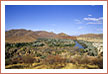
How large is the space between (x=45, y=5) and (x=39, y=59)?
217 cm

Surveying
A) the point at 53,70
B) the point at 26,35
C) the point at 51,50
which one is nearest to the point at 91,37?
the point at 51,50

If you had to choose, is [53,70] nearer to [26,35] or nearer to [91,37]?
[26,35]

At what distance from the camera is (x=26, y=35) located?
548 cm

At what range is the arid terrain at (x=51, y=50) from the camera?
502cm

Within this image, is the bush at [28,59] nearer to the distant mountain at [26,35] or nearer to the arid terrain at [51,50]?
the arid terrain at [51,50]

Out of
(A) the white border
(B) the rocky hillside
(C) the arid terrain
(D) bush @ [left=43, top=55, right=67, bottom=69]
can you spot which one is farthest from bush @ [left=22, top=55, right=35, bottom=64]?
(B) the rocky hillside

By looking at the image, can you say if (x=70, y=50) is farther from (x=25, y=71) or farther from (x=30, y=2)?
(x=30, y=2)

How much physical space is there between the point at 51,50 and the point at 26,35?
4.14 ft

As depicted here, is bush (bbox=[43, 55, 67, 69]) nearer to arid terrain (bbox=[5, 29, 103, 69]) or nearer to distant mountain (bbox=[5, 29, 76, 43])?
arid terrain (bbox=[5, 29, 103, 69])

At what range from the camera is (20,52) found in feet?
16.9

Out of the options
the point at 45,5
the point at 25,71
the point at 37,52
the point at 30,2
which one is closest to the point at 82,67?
the point at 37,52

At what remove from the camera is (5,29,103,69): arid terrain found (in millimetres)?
5016

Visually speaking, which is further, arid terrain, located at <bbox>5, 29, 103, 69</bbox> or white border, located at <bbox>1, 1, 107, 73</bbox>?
arid terrain, located at <bbox>5, 29, 103, 69</bbox>

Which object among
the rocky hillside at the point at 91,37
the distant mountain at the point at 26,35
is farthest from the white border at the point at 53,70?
the distant mountain at the point at 26,35
